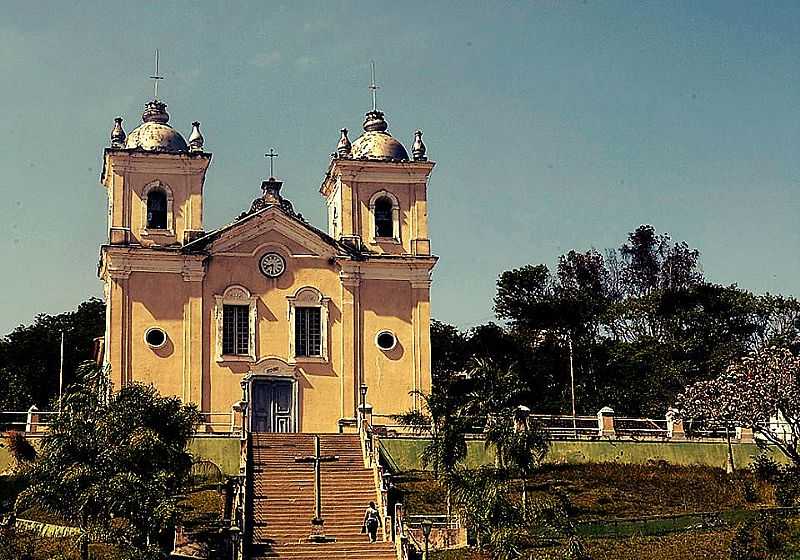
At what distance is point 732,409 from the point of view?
136 feet

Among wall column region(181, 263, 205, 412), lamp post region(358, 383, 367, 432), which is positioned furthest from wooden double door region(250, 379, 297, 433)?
lamp post region(358, 383, 367, 432)

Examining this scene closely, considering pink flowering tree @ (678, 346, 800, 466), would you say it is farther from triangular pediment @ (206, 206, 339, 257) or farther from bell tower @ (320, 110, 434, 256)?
triangular pediment @ (206, 206, 339, 257)

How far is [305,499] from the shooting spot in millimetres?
34000

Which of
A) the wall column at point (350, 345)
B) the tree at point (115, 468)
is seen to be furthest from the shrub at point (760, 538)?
the wall column at point (350, 345)

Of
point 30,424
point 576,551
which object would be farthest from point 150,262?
point 576,551

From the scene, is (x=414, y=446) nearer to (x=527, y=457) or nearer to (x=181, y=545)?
(x=527, y=457)

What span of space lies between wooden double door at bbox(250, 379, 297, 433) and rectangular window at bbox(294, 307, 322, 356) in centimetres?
144

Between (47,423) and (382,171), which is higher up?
(382,171)

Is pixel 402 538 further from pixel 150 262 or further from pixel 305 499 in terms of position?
pixel 150 262

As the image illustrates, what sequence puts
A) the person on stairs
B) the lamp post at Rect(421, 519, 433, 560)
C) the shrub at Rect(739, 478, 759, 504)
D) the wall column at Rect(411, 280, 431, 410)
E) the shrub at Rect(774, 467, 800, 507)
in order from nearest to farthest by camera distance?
the lamp post at Rect(421, 519, 433, 560), the person on stairs, the shrub at Rect(774, 467, 800, 507), the shrub at Rect(739, 478, 759, 504), the wall column at Rect(411, 280, 431, 410)

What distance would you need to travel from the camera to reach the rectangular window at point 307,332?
43.8 metres

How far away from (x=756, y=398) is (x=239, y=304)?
16894 mm

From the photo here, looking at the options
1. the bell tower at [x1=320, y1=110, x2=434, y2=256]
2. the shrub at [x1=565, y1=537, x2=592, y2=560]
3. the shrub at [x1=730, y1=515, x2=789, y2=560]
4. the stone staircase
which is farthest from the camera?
the bell tower at [x1=320, y1=110, x2=434, y2=256]

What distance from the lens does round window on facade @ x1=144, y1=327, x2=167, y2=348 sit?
42781 mm
